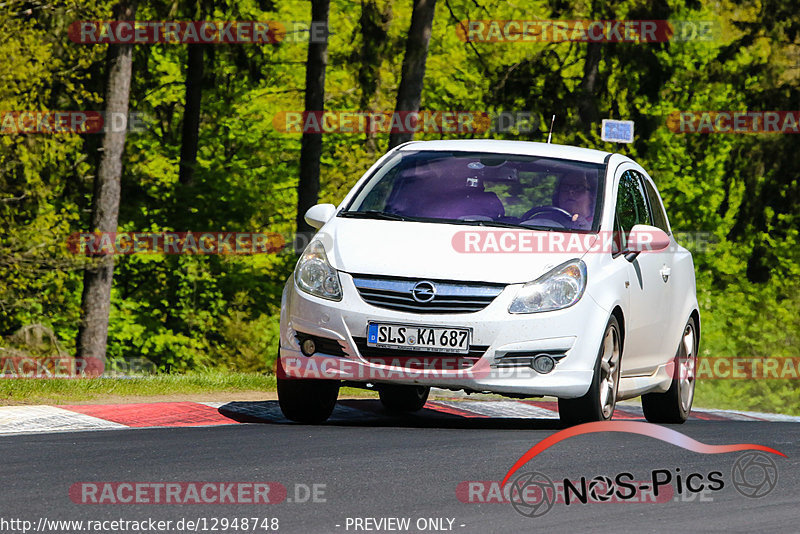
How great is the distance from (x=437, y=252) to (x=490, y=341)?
69 centimetres

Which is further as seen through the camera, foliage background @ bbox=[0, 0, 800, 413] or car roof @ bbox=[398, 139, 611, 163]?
foliage background @ bbox=[0, 0, 800, 413]

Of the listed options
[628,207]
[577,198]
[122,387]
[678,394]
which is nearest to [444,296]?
[577,198]

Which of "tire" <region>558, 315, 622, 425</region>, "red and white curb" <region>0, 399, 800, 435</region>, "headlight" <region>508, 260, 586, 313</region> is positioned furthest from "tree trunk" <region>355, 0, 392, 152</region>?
"headlight" <region>508, 260, 586, 313</region>

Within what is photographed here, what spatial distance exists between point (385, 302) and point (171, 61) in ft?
107

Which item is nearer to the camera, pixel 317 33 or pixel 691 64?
pixel 317 33

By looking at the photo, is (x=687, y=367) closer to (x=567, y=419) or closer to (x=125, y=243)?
(x=567, y=419)

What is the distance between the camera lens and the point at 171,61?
40.2m

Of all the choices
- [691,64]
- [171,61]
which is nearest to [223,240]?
[171,61]

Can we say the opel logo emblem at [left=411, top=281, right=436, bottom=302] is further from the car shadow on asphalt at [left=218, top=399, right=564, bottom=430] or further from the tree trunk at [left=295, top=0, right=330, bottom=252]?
the tree trunk at [left=295, top=0, right=330, bottom=252]

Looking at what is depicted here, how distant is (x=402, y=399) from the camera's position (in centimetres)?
1170

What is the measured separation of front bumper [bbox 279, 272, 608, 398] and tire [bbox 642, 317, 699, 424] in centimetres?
240

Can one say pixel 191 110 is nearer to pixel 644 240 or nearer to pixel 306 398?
pixel 306 398

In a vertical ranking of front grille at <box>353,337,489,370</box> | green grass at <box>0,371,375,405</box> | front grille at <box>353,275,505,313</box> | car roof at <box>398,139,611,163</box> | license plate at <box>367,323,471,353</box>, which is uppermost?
car roof at <box>398,139,611,163</box>

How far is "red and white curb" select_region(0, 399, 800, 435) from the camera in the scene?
9422 millimetres
